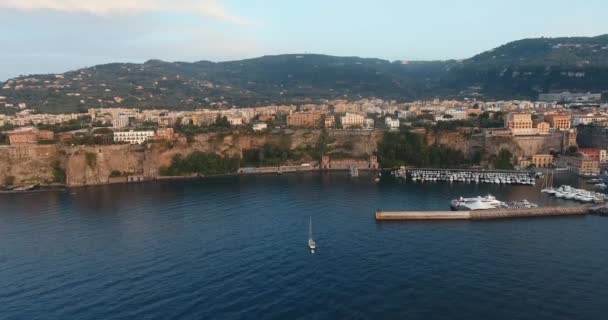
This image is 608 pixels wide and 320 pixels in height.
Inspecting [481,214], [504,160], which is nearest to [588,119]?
[504,160]

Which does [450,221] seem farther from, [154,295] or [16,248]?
[16,248]

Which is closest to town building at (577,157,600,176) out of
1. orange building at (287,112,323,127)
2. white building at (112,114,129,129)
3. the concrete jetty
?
the concrete jetty

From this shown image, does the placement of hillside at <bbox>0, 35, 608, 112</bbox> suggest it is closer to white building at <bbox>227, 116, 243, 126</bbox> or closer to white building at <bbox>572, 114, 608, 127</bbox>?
white building at <bbox>227, 116, 243, 126</bbox>

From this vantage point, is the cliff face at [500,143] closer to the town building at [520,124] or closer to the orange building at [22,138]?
the town building at [520,124]

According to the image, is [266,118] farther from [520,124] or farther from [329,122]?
[520,124]

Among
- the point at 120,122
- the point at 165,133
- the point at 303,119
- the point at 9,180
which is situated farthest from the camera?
the point at 303,119

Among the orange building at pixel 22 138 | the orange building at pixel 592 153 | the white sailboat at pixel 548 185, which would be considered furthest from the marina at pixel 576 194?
the orange building at pixel 22 138

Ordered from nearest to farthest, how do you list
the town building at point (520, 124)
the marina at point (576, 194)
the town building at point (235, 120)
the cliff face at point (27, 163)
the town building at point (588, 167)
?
the marina at point (576, 194) < the town building at point (588, 167) < the cliff face at point (27, 163) < the town building at point (520, 124) < the town building at point (235, 120)
